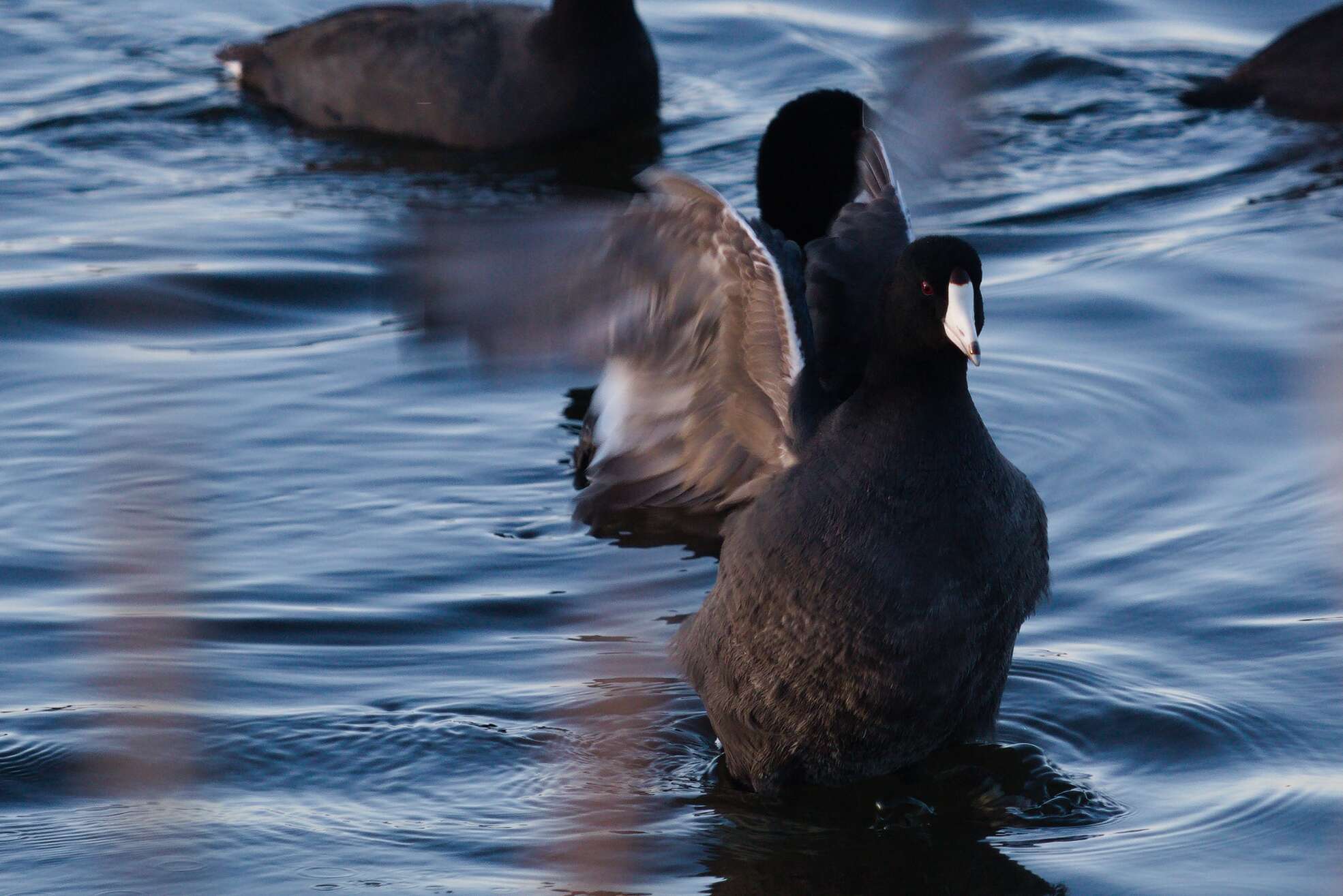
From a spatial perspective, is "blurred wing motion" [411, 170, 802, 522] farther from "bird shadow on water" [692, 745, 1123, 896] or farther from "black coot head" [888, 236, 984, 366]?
"bird shadow on water" [692, 745, 1123, 896]

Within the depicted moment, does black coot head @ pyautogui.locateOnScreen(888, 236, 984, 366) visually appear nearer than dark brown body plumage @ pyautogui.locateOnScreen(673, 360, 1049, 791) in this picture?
Yes

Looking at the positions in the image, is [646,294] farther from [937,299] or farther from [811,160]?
[811,160]

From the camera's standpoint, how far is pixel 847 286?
468 centimetres

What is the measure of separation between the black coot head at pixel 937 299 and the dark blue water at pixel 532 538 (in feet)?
1.93

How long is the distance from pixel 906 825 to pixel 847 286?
1.28 metres

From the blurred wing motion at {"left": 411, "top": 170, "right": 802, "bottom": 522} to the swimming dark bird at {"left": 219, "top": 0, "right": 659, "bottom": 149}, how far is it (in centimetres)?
446

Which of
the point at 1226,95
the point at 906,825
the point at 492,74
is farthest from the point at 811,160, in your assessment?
the point at 1226,95

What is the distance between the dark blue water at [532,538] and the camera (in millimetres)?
3963

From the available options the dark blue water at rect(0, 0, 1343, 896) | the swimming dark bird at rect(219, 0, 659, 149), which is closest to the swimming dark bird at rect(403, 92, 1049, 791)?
the dark blue water at rect(0, 0, 1343, 896)

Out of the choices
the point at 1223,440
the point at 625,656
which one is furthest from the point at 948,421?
the point at 1223,440

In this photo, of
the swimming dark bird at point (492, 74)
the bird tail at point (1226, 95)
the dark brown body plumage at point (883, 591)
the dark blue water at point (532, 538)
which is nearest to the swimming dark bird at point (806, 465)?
the dark brown body plumage at point (883, 591)

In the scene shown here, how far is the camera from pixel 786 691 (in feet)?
13.2

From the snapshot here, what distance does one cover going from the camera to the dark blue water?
3963 millimetres

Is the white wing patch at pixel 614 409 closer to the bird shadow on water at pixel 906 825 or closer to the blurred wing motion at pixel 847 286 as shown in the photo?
the blurred wing motion at pixel 847 286
